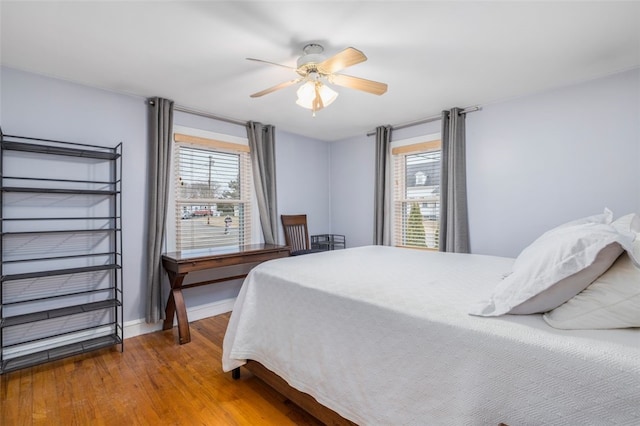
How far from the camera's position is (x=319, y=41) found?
6.94 ft

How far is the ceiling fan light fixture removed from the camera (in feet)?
7.70

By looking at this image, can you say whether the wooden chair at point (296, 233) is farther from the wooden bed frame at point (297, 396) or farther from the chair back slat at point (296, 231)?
the wooden bed frame at point (297, 396)

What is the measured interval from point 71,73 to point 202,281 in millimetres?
2307

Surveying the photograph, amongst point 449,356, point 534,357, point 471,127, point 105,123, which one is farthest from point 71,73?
point 471,127

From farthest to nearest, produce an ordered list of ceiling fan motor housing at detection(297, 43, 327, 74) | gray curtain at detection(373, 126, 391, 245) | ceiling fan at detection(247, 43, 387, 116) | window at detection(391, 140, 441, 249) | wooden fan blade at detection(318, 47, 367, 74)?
gray curtain at detection(373, 126, 391, 245), window at detection(391, 140, 441, 249), ceiling fan motor housing at detection(297, 43, 327, 74), ceiling fan at detection(247, 43, 387, 116), wooden fan blade at detection(318, 47, 367, 74)

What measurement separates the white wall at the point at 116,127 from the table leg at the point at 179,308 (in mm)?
276

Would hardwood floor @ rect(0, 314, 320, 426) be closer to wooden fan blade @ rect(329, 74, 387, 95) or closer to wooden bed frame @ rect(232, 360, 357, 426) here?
wooden bed frame @ rect(232, 360, 357, 426)

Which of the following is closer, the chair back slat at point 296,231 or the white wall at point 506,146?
the white wall at point 506,146

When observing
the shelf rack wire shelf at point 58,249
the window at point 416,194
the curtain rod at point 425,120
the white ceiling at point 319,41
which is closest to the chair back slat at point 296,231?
the window at point 416,194

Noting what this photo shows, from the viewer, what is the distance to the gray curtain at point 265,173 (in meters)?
3.92

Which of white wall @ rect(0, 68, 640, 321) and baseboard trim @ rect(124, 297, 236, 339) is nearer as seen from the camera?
white wall @ rect(0, 68, 640, 321)

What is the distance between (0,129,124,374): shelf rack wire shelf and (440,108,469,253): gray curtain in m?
3.40

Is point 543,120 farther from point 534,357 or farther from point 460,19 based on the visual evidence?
point 534,357

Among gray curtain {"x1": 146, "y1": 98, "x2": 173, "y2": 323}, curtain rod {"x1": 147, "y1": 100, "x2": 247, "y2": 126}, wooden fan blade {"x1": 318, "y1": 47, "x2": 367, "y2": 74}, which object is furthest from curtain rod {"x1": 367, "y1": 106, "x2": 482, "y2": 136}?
→ gray curtain {"x1": 146, "y1": 98, "x2": 173, "y2": 323}
